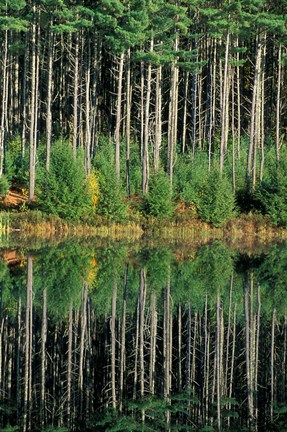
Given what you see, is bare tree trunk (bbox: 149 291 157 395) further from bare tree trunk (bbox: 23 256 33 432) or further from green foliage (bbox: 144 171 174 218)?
green foliage (bbox: 144 171 174 218)

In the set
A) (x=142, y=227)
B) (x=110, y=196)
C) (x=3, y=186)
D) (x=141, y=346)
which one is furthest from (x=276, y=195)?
(x=141, y=346)

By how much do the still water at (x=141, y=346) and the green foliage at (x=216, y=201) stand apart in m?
11.3

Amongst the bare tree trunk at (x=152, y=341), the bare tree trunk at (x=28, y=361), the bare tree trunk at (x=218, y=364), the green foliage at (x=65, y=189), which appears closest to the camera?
the bare tree trunk at (x=28, y=361)

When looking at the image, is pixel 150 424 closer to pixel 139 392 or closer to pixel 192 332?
pixel 139 392

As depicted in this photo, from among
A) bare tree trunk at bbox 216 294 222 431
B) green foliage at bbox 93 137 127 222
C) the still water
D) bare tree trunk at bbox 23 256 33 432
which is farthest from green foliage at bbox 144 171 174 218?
bare tree trunk at bbox 216 294 222 431

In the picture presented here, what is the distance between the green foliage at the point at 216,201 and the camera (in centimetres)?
3947

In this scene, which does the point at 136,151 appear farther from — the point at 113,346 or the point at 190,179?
the point at 113,346

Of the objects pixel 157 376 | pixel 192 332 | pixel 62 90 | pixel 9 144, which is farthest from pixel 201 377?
pixel 62 90

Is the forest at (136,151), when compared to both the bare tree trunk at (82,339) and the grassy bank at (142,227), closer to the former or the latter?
the grassy bank at (142,227)

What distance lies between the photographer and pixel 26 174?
133 ft

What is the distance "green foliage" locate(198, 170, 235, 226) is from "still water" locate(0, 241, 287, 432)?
1126cm

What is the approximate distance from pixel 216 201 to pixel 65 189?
604 cm

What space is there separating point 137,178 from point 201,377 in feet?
89.0

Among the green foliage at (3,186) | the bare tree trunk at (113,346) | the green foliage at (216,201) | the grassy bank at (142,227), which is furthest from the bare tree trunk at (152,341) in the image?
the green foliage at (3,186)
